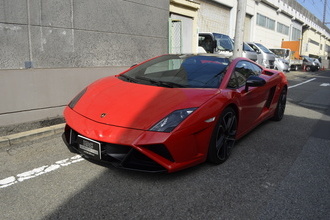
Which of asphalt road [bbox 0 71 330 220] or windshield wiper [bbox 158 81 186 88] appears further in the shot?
windshield wiper [bbox 158 81 186 88]

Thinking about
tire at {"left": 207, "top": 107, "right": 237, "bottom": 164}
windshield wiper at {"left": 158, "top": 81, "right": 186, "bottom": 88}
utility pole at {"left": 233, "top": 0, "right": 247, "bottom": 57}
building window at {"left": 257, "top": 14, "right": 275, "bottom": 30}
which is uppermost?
building window at {"left": 257, "top": 14, "right": 275, "bottom": 30}

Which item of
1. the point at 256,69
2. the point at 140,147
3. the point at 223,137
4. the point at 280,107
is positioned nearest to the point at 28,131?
the point at 140,147

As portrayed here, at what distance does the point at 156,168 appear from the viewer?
2.66 meters

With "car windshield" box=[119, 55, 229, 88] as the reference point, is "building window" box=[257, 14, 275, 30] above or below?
above

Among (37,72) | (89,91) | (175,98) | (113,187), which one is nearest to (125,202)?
(113,187)

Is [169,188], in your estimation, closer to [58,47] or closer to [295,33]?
[58,47]

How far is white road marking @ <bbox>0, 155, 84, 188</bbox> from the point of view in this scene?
281cm

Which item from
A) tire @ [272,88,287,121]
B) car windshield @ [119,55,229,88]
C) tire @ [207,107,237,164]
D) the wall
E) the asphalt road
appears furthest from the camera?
tire @ [272,88,287,121]

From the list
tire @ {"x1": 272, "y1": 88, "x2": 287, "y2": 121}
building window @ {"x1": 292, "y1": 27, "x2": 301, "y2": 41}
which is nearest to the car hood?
tire @ {"x1": 272, "y1": 88, "x2": 287, "y2": 121}

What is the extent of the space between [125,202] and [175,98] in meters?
1.14

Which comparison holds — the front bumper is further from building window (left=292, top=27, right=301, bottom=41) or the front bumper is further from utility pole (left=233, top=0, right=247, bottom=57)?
building window (left=292, top=27, right=301, bottom=41)

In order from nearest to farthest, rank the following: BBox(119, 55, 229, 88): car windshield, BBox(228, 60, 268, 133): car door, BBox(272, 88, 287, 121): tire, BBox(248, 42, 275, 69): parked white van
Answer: BBox(119, 55, 229, 88): car windshield < BBox(228, 60, 268, 133): car door < BBox(272, 88, 287, 121): tire < BBox(248, 42, 275, 69): parked white van

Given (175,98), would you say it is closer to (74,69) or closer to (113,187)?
(113,187)

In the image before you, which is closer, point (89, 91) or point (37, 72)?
point (89, 91)
